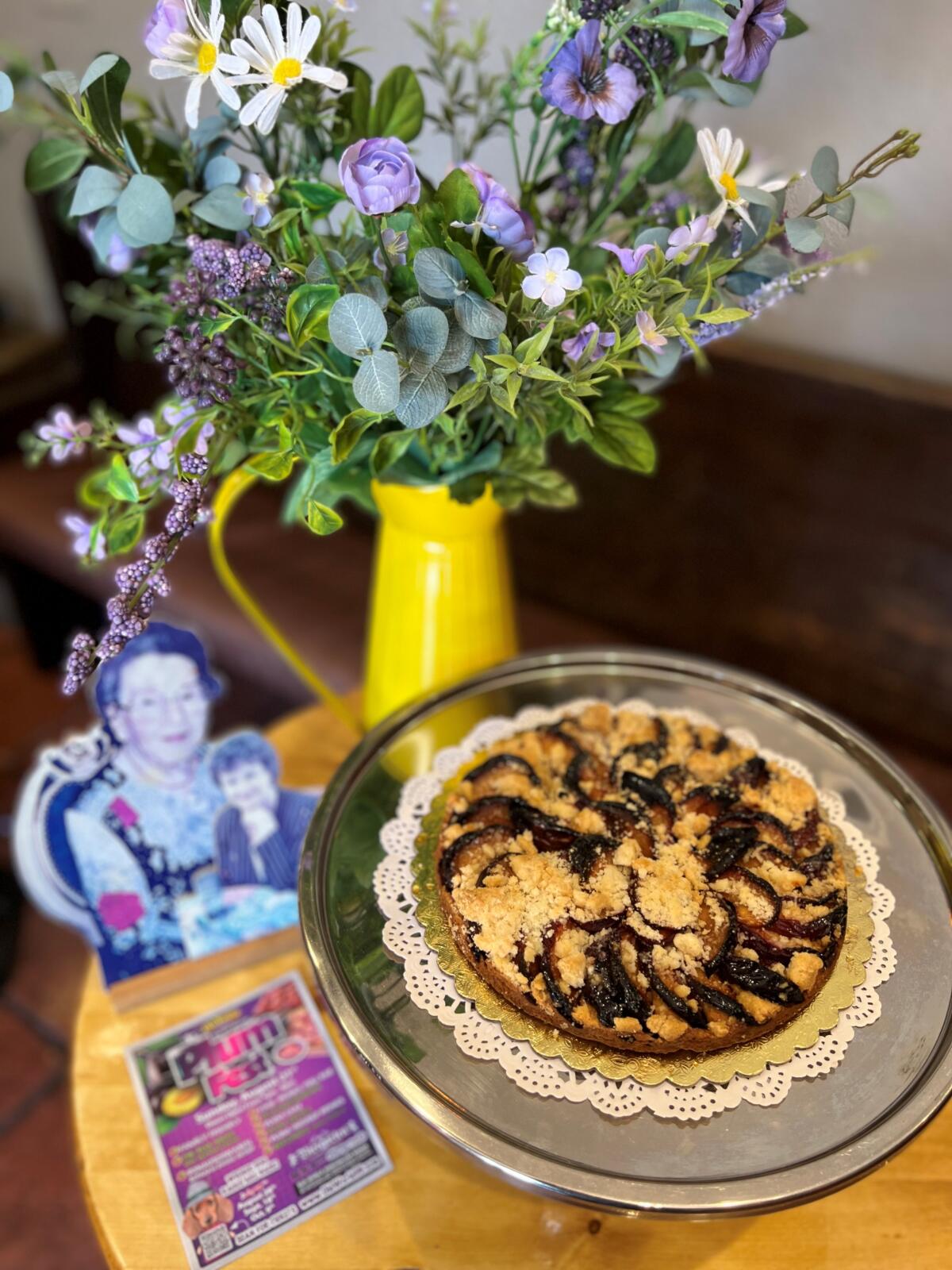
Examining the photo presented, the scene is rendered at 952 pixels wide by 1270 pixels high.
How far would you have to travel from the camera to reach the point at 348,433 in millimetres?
616

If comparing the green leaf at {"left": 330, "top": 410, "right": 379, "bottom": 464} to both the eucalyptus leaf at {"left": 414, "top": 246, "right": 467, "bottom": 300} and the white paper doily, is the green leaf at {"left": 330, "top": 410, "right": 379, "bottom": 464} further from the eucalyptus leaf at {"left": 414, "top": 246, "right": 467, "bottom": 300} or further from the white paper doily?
the white paper doily

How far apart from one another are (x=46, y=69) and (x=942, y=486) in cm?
98

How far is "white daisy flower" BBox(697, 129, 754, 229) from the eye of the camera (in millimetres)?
567

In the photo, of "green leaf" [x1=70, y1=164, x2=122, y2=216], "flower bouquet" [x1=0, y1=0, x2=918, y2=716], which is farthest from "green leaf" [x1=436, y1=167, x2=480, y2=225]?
"green leaf" [x1=70, y1=164, x2=122, y2=216]

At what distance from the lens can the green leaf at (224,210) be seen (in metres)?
0.63

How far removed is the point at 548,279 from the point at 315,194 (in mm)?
191

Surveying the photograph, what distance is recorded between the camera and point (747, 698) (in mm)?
873

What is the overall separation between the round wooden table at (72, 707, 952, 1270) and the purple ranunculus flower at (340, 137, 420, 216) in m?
0.54

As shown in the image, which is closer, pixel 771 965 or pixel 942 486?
pixel 771 965

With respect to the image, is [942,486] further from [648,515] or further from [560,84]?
[560,84]

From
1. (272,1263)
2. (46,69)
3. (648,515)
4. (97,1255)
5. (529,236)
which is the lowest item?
(97,1255)

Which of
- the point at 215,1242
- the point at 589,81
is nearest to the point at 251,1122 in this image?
the point at 215,1242

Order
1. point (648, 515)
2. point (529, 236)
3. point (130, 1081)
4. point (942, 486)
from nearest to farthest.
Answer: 1. point (529, 236)
2. point (130, 1081)
3. point (942, 486)
4. point (648, 515)

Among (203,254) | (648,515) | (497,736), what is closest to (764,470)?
(648,515)
